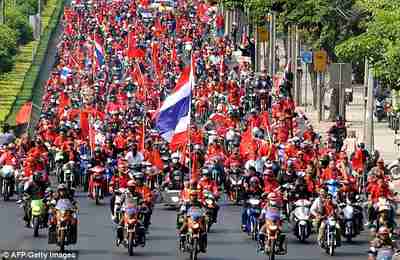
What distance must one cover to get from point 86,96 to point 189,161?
21.8 m

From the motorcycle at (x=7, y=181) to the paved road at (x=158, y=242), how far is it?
1961 mm

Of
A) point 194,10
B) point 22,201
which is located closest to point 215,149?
point 22,201

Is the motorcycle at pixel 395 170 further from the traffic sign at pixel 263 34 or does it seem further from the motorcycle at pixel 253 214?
the traffic sign at pixel 263 34

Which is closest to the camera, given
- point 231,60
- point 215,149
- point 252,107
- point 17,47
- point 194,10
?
point 215,149

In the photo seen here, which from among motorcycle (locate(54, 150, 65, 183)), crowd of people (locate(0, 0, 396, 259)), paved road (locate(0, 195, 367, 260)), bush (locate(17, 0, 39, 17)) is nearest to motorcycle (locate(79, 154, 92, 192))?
crowd of people (locate(0, 0, 396, 259))

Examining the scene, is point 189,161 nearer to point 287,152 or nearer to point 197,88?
point 287,152

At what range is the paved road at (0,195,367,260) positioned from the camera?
35.7 m

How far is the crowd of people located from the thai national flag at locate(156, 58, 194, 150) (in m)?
0.52

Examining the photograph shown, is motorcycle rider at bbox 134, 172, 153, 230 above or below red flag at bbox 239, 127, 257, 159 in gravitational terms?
below

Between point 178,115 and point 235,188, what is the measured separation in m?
3.86

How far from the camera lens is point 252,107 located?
63.2m

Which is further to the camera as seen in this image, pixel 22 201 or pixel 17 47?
pixel 17 47

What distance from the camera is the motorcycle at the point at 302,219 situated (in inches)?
1475

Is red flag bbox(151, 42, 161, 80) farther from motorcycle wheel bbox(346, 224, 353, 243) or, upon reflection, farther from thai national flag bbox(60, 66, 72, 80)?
motorcycle wheel bbox(346, 224, 353, 243)
